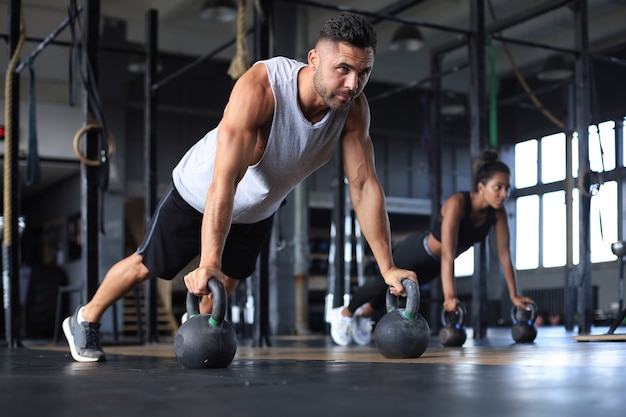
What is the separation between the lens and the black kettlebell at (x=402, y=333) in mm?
2400

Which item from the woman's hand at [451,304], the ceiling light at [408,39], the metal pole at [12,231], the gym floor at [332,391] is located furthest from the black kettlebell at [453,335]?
the ceiling light at [408,39]

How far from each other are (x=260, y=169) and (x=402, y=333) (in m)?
0.63

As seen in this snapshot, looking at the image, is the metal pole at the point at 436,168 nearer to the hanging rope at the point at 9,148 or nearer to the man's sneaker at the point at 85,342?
the hanging rope at the point at 9,148

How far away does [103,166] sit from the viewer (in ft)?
12.8

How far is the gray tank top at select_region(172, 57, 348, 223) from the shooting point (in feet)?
7.54

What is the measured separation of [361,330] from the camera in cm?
497

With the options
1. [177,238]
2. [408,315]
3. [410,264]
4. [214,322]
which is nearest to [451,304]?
[410,264]

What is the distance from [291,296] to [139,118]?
438 cm

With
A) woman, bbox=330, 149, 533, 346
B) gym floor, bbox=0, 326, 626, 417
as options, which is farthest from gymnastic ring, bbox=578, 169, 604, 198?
gym floor, bbox=0, 326, 626, 417

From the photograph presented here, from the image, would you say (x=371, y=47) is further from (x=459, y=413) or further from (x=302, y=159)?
(x=459, y=413)

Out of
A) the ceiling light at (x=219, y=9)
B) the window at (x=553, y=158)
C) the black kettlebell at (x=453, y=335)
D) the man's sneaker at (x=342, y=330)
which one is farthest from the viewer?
the window at (x=553, y=158)

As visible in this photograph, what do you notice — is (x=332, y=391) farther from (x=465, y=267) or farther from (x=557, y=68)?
(x=465, y=267)

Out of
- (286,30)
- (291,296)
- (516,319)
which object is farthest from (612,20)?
(516,319)

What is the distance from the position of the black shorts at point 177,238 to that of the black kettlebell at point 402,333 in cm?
54
